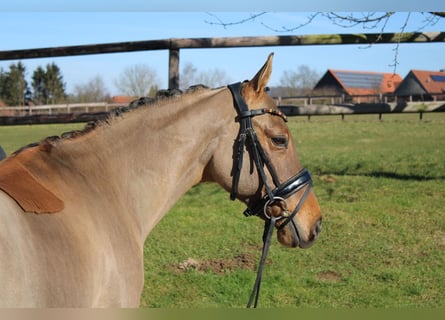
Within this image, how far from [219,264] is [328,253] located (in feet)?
4.37

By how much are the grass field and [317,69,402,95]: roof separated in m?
41.2

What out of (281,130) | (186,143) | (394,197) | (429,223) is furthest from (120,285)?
(394,197)

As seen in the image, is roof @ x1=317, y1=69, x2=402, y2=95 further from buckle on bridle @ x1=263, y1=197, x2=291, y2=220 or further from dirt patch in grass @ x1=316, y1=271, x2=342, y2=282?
buckle on bridle @ x1=263, y1=197, x2=291, y2=220

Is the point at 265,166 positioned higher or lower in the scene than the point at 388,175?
higher

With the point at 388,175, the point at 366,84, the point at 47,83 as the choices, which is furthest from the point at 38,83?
the point at 388,175

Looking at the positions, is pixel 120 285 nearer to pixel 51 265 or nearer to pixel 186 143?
pixel 51 265

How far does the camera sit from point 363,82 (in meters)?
55.5

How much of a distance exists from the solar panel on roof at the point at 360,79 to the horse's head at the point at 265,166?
50.3 metres

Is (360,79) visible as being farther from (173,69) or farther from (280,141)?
(280,141)

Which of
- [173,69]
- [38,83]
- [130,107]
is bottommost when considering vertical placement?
[38,83]

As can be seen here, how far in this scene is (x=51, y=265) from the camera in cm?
192

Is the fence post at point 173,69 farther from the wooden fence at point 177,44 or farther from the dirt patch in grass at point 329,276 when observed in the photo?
the dirt patch in grass at point 329,276

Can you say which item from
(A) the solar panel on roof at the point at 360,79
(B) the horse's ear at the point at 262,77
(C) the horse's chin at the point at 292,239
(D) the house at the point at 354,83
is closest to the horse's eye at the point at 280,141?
(B) the horse's ear at the point at 262,77

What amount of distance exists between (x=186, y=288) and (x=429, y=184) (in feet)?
16.8
